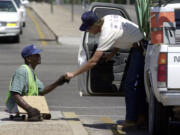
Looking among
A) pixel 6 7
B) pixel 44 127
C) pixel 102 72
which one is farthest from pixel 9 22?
pixel 44 127

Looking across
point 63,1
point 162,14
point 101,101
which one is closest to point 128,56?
point 162,14

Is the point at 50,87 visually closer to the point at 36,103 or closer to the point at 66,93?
the point at 36,103

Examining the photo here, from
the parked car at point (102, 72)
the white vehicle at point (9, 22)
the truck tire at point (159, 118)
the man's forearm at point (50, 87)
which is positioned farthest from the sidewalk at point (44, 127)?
the white vehicle at point (9, 22)

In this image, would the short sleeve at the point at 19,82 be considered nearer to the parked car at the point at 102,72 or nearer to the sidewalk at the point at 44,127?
the sidewalk at the point at 44,127

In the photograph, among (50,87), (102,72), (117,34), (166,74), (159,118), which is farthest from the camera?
(102,72)

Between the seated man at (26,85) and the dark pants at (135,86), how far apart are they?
0.87 m

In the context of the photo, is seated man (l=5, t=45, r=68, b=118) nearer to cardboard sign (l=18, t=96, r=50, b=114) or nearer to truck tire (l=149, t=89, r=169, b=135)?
cardboard sign (l=18, t=96, r=50, b=114)

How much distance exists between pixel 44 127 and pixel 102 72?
1.79 meters

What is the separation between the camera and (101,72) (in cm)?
1042

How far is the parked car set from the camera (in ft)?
33.8

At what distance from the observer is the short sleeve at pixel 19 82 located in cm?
952

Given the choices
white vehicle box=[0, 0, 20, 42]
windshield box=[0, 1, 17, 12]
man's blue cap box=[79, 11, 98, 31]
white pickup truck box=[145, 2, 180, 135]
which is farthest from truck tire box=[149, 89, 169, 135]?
windshield box=[0, 1, 17, 12]

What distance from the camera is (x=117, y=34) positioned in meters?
9.43

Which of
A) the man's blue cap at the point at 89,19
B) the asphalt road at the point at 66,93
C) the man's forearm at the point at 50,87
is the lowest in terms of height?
the asphalt road at the point at 66,93
